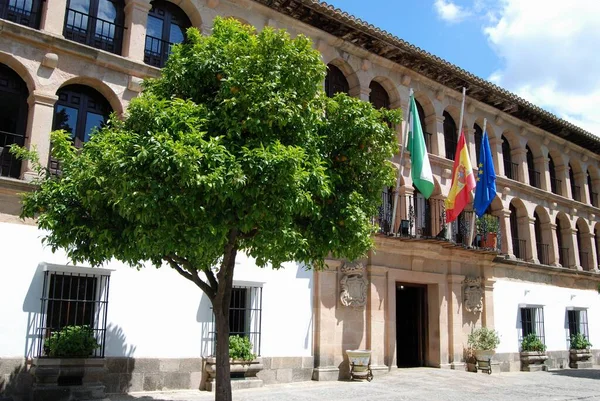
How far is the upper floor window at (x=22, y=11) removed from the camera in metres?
11.5

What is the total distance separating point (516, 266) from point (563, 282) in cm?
337

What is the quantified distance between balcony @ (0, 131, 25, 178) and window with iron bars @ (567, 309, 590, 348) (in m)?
19.8

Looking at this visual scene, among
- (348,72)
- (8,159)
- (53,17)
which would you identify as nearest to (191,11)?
(53,17)

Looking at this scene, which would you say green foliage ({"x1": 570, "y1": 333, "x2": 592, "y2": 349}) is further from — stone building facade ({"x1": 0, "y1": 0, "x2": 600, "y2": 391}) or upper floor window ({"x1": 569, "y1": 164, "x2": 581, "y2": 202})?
upper floor window ({"x1": 569, "y1": 164, "x2": 581, "y2": 202})

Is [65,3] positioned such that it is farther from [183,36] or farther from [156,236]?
[156,236]

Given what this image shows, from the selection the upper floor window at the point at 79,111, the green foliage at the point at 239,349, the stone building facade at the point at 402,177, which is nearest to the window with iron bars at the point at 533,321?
the stone building facade at the point at 402,177

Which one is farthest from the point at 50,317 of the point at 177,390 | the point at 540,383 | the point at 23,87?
the point at 540,383

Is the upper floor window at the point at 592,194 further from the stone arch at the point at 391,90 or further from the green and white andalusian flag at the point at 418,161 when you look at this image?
the green and white andalusian flag at the point at 418,161

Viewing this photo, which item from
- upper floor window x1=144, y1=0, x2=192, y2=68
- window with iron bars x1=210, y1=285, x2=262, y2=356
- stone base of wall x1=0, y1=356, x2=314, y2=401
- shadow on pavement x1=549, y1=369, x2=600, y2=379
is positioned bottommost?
shadow on pavement x1=549, y1=369, x2=600, y2=379

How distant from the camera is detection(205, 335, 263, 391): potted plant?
40.1 ft

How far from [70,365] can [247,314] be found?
4205 millimetres

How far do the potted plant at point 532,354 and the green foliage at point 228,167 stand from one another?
13434mm

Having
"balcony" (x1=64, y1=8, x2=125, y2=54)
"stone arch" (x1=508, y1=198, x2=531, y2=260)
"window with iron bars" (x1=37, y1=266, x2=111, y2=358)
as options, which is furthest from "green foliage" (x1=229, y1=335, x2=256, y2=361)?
"stone arch" (x1=508, y1=198, x2=531, y2=260)

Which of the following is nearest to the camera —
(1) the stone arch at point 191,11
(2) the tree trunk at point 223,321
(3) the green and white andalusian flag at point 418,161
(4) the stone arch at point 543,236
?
(2) the tree trunk at point 223,321
